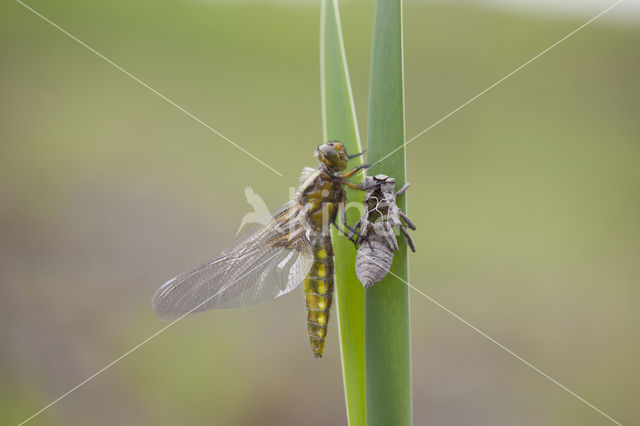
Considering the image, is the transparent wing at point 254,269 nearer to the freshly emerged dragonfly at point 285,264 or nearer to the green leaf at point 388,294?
the freshly emerged dragonfly at point 285,264

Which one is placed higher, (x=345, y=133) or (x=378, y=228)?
(x=345, y=133)

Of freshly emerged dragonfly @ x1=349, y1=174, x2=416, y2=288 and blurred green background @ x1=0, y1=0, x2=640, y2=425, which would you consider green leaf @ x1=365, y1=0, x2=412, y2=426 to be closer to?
freshly emerged dragonfly @ x1=349, y1=174, x2=416, y2=288

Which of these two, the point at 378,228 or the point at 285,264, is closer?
the point at 378,228

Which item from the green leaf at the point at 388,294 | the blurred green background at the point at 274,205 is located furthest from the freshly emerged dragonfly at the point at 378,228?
the blurred green background at the point at 274,205

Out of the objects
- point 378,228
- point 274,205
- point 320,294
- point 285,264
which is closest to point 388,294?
point 378,228

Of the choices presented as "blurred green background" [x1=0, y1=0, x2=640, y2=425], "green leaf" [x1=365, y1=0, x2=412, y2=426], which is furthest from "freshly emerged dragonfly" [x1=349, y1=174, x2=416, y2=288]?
"blurred green background" [x1=0, y1=0, x2=640, y2=425]

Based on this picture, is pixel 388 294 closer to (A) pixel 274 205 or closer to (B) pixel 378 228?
(B) pixel 378 228

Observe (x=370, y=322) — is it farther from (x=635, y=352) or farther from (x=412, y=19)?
(x=412, y=19)
